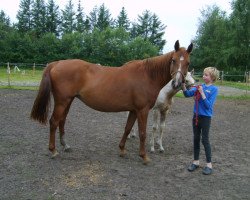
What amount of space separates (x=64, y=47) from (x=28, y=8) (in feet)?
67.5

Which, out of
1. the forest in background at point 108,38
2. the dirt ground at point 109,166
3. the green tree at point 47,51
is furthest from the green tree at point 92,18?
the dirt ground at point 109,166

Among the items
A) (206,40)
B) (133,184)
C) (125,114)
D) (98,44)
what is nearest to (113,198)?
(133,184)

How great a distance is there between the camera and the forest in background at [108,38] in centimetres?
4212

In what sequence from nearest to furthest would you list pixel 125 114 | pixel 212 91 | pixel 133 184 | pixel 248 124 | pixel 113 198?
pixel 113 198
pixel 133 184
pixel 212 91
pixel 248 124
pixel 125 114

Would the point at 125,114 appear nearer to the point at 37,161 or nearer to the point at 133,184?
the point at 37,161

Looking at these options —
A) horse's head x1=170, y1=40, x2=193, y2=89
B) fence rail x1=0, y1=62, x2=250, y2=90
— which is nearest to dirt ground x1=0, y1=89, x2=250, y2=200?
horse's head x1=170, y1=40, x2=193, y2=89

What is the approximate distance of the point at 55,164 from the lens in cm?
542

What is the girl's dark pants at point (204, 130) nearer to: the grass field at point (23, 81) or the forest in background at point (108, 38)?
the grass field at point (23, 81)

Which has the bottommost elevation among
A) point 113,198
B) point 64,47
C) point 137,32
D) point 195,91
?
point 113,198

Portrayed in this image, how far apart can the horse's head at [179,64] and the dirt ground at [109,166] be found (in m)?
1.54

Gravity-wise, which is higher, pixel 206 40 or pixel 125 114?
pixel 206 40

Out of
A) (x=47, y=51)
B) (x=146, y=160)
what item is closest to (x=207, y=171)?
(x=146, y=160)

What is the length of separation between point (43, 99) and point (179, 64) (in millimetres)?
2464

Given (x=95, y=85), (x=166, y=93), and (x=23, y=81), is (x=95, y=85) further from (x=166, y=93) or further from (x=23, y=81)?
(x=23, y=81)
